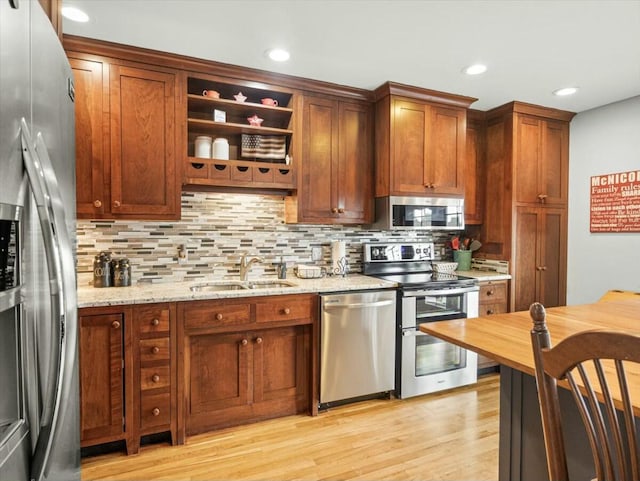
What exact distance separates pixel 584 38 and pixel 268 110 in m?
2.13

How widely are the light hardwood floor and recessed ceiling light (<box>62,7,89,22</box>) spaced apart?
249 centimetres

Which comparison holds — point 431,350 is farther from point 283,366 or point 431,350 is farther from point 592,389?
point 592,389

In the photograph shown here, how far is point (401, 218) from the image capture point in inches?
117

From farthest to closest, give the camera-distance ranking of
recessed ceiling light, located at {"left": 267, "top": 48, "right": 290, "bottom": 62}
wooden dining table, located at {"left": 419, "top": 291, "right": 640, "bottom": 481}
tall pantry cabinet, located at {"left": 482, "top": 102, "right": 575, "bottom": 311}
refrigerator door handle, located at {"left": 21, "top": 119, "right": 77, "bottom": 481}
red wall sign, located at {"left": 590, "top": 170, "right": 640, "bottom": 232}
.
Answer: tall pantry cabinet, located at {"left": 482, "top": 102, "right": 575, "bottom": 311} → red wall sign, located at {"left": 590, "top": 170, "right": 640, "bottom": 232} → recessed ceiling light, located at {"left": 267, "top": 48, "right": 290, "bottom": 62} → wooden dining table, located at {"left": 419, "top": 291, "right": 640, "bottom": 481} → refrigerator door handle, located at {"left": 21, "top": 119, "right": 77, "bottom": 481}

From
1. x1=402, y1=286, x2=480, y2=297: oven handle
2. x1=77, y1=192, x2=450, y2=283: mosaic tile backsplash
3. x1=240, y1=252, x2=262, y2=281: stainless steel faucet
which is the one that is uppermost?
x1=77, y1=192, x2=450, y2=283: mosaic tile backsplash

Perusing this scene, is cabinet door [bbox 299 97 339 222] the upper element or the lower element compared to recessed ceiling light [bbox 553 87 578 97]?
lower

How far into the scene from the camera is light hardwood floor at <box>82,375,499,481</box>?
1907mm

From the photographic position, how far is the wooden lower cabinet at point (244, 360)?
87.4 inches

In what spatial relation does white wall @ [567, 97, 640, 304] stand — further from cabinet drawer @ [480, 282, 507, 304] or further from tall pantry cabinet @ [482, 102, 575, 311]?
cabinet drawer @ [480, 282, 507, 304]

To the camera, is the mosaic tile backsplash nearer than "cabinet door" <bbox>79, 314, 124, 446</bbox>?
No

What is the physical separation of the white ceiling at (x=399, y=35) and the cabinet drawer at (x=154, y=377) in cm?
202

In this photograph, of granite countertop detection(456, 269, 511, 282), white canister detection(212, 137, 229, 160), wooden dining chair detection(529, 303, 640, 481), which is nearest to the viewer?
wooden dining chair detection(529, 303, 640, 481)

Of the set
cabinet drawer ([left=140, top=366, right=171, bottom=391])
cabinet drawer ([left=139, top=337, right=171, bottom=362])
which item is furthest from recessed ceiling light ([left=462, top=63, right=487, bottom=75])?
cabinet drawer ([left=140, top=366, right=171, bottom=391])

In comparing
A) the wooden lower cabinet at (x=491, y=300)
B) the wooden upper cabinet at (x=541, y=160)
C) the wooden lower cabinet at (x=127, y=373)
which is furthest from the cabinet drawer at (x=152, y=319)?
the wooden upper cabinet at (x=541, y=160)
